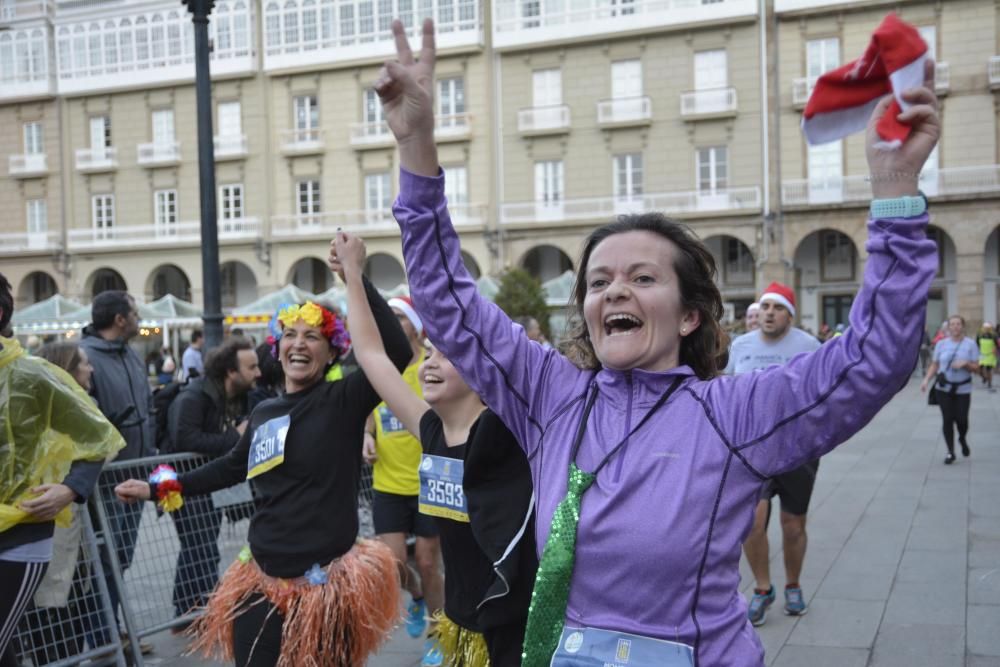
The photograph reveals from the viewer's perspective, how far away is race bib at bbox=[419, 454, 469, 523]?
351cm

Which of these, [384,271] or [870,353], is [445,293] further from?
[384,271]

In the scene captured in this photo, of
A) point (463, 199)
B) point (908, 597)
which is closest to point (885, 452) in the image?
point (908, 597)

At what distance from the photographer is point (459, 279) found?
210 centimetres

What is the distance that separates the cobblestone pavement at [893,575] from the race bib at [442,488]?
1770mm

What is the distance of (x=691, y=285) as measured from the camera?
2154 millimetres

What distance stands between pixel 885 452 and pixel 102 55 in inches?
1309

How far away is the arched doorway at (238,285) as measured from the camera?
36.1 metres

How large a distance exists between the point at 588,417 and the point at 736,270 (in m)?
30.8

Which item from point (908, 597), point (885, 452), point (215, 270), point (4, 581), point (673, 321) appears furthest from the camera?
point (885, 452)

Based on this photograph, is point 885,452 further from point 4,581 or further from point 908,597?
point 4,581

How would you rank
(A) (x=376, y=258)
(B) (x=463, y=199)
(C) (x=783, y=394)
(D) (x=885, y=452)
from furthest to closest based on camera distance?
(A) (x=376, y=258) → (B) (x=463, y=199) → (D) (x=885, y=452) → (C) (x=783, y=394)

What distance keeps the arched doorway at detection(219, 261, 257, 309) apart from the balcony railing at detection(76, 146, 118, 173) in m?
5.89

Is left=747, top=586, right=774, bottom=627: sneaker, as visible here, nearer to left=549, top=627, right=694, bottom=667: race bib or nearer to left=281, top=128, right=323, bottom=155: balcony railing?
left=549, top=627, right=694, bottom=667: race bib

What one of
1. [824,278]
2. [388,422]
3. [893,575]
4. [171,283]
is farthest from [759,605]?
[171,283]
